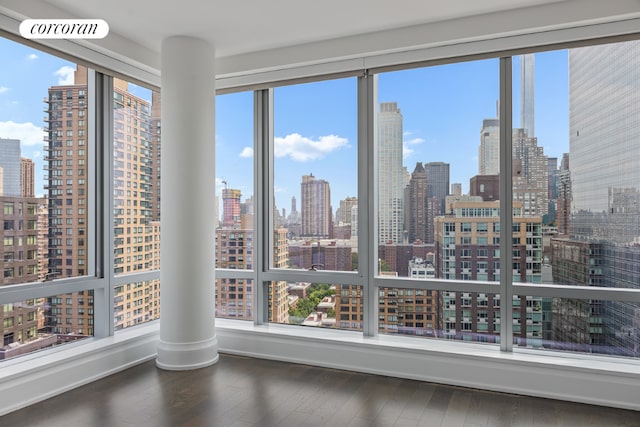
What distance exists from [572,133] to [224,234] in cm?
327

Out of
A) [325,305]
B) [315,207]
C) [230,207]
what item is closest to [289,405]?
[325,305]

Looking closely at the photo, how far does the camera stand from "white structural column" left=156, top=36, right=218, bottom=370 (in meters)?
4.03

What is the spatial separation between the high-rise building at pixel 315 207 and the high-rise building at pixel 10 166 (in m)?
2.32

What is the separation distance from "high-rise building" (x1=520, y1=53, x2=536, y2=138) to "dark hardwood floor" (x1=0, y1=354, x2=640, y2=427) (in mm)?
2051

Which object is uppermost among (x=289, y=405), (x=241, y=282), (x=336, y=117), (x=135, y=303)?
(x=336, y=117)

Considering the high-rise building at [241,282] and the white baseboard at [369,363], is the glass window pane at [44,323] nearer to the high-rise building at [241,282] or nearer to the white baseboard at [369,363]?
the white baseboard at [369,363]

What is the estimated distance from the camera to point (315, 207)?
176 inches

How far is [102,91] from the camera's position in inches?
161

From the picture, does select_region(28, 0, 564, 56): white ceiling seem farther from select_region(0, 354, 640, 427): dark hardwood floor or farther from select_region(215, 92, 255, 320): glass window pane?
select_region(0, 354, 640, 427): dark hardwood floor

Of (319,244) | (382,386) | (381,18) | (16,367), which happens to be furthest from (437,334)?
(16,367)

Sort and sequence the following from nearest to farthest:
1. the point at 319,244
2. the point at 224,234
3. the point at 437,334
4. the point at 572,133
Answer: the point at 572,133 → the point at 437,334 → the point at 319,244 → the point at 224,234

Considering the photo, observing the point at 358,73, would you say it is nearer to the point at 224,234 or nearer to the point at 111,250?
the point at 224,234

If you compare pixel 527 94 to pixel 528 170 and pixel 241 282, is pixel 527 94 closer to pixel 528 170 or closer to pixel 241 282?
pixel 528 170

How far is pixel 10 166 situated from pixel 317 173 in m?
2.46
